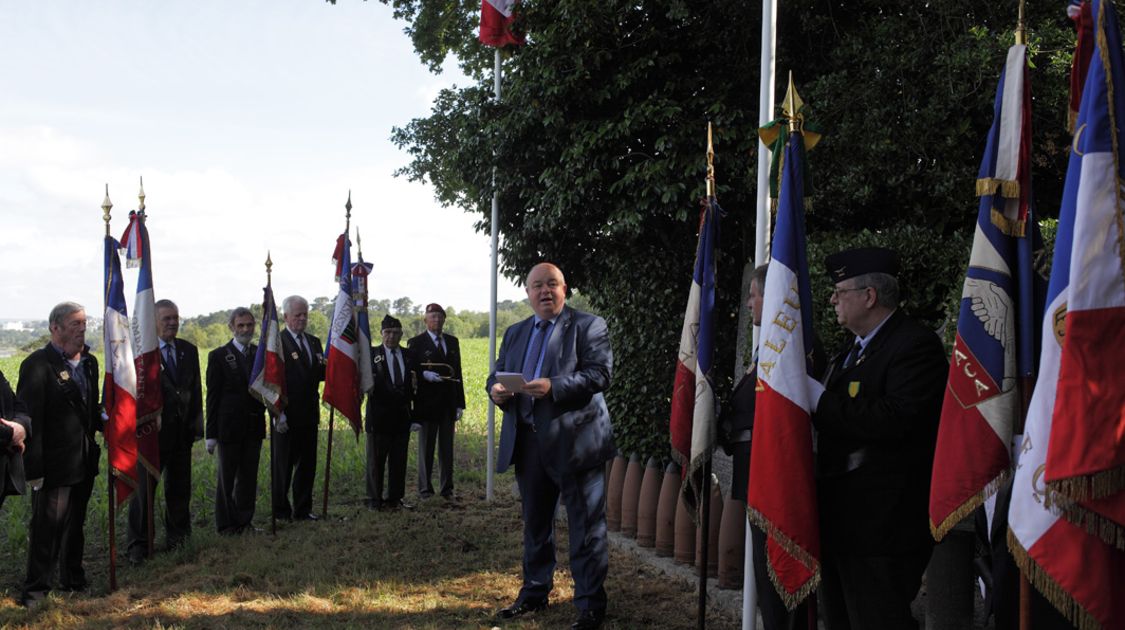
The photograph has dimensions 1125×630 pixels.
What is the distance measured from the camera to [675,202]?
7.86 meters

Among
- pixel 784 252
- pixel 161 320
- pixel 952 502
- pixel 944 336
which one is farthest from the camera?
pixel 161 320

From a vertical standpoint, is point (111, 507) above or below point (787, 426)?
below

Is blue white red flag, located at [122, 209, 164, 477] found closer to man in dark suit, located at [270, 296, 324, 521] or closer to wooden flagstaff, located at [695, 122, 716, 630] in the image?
man in dark suit, located at [270, 296, 324, 521]

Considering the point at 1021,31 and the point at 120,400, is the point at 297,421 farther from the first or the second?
the point at 1021,31

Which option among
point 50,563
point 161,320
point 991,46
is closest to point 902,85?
point 991,46

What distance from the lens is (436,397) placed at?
10.1m

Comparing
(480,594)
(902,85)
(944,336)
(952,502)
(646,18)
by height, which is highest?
(646,18)

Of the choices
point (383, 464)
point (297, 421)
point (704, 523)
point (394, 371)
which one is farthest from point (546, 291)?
point (383, 464)

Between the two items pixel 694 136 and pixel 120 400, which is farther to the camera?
pixel 694 136

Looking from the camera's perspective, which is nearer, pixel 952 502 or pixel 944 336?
pixel 952 502

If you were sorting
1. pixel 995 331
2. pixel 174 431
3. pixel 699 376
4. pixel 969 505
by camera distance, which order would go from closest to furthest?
1. pixel 969 505
2. pixel 995 331
3. pixel 699 376
4. pixel 174 431

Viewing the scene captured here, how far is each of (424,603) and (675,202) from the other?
4100 millimetres

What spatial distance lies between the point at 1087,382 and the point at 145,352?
6501 mm

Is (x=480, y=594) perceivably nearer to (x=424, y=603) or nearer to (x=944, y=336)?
(x=424, y=603)
